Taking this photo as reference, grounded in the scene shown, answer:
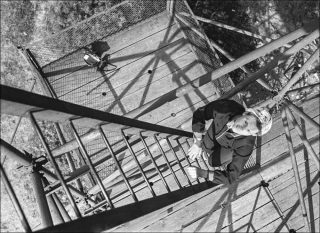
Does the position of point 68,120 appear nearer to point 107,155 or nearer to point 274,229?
point 107,155

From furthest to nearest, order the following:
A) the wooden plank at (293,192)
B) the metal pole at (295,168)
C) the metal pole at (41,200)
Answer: the wooden plank at (293,192) → the metal pole at (295,168) → the metal pole at (41,200)

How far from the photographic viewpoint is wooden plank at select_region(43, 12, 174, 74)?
7.71 m

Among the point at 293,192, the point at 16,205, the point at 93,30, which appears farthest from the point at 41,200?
the point at 93,30

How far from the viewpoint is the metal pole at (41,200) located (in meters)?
4.04

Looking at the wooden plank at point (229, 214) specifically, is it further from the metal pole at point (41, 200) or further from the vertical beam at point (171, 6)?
the vertical beam at point (171, 6)

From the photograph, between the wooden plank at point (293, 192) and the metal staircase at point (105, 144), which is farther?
the wooden plank at point (293, 192)

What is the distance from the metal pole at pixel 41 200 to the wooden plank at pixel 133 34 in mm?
3280

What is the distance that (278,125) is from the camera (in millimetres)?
6770

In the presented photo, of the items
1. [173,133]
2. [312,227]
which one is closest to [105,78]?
[173,133]

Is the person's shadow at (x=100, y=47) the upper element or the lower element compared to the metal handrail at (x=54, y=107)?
upper

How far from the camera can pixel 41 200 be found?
4277mm

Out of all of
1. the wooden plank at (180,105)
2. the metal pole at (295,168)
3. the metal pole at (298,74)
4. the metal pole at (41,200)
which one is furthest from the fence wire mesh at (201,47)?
the metal pole at (41,200)

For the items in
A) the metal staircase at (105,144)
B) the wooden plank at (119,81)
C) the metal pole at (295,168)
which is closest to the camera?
the metal staircase at (105,144)

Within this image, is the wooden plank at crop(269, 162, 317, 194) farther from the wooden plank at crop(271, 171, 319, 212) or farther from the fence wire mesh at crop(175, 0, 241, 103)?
the fence wire mesh at crop(175, 0, 241, 103)
